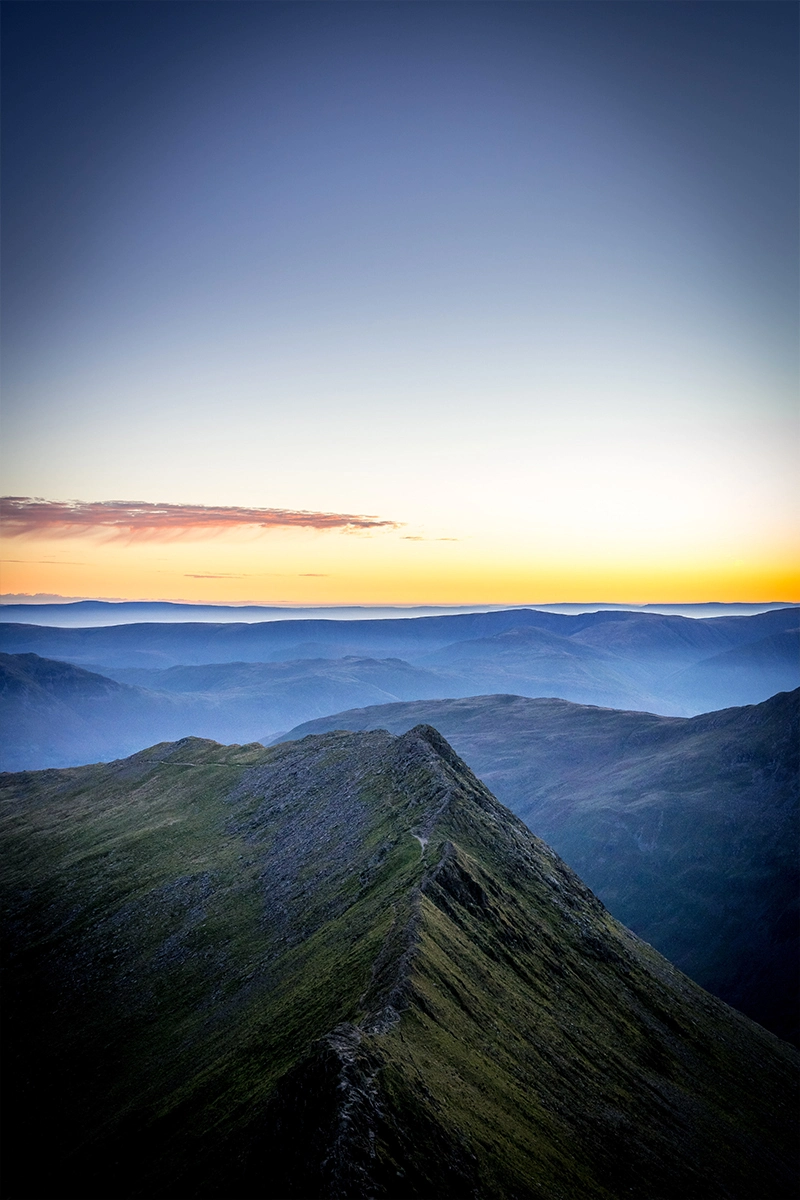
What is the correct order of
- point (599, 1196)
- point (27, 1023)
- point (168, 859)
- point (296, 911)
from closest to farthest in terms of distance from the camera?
point (599, 1196) < point (27, 1023) < point (296, 911) < point (168, 859)

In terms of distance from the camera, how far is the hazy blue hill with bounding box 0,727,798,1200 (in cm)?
4678

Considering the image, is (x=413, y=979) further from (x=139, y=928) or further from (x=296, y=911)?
(x=139, y=928)

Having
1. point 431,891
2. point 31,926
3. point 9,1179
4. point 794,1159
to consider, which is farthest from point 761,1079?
point 31,926

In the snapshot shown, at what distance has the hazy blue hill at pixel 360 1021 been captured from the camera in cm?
4678

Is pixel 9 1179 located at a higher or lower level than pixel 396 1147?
lower

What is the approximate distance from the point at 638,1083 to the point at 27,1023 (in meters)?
73.7

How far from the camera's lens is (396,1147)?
4225cm

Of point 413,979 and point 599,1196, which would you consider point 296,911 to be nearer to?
point 413,979

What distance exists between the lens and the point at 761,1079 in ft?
350

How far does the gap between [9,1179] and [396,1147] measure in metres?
46.4

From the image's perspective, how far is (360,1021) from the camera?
58250 mm

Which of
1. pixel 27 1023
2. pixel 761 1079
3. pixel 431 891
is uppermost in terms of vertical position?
pixel 431 891

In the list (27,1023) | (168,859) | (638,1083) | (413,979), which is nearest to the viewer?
(413,979)

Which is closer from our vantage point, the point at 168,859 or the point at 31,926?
the point at 31,926
